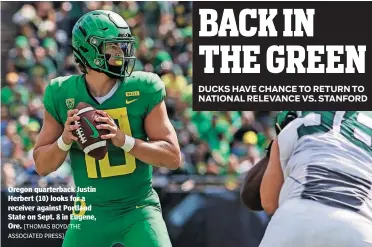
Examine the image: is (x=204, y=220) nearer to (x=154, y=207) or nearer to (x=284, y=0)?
(x=154, y=207)

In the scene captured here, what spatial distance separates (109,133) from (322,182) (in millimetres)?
1700

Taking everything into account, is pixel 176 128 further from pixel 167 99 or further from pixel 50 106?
pixel 50 106

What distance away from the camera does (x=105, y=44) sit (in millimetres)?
5559

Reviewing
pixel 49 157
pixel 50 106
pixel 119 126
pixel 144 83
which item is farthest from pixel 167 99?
pixel 49 157

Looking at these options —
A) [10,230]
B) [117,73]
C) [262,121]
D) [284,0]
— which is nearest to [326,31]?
[284,0]

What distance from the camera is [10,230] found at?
6.26 meters

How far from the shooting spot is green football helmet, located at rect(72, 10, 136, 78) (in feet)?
18.3

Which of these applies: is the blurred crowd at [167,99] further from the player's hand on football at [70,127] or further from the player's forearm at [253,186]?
the player's hand on football at [70,127]

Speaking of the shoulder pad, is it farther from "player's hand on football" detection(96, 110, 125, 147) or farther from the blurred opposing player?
the blurred opposing player

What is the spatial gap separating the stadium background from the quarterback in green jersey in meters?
0.39

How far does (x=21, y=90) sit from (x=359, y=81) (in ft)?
7.93

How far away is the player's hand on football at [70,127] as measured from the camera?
17.7 ft

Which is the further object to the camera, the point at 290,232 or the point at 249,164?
the point at 249,164

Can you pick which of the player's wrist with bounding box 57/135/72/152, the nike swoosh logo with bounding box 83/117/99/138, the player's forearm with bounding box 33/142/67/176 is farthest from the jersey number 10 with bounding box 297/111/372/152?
the player's forearm with bounding box 33/142/67/176
